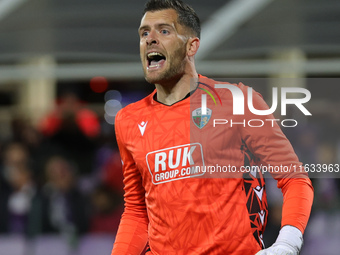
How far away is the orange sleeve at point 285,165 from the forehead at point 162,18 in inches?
19.2

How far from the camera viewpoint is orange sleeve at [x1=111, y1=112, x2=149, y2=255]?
246 cm

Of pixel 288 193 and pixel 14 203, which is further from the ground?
pixel 14 203

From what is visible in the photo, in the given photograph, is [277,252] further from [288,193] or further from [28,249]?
[28,249]

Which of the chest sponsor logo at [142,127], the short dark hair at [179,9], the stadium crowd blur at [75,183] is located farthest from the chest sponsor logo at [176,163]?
the stadium crowd blur at [75,183]

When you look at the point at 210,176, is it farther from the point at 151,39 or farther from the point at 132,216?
the point at 151,39

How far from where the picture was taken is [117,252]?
8.01 ft

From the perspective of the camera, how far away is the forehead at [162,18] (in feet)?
Answer: 7.79

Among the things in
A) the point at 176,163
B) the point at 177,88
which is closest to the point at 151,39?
the point at 177,88

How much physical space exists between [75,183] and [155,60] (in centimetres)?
307

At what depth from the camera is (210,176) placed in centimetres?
222

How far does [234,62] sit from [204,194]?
4.52 m

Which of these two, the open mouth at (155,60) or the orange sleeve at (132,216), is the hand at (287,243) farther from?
the open mouth at (155,60)

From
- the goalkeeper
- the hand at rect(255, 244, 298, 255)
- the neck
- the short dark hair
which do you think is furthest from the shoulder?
the hand at rect(255, 244, 298, 255)

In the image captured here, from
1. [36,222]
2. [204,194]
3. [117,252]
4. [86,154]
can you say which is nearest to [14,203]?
[36,222]
